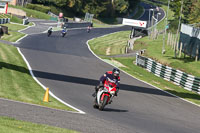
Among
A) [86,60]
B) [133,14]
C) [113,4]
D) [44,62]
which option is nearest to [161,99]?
[44,62]

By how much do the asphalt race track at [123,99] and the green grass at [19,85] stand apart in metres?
0.79

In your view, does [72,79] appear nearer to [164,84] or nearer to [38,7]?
[164,84]

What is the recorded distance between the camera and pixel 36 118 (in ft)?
43.3

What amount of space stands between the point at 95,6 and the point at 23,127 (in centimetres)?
10938

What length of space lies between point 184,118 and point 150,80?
1483cm

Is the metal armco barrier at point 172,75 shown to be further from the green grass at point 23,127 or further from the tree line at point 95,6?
the tree line at point 95,6

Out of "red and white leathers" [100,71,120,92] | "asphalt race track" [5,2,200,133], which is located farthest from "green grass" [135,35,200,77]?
"red and white leathers" [100,71,120,92]

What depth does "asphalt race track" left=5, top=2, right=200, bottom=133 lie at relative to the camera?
16406 mm

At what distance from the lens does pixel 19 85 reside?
22234mm

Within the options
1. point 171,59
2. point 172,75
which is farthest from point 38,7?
point 172,75

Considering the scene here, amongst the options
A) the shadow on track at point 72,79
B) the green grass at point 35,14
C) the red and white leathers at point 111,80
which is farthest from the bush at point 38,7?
the red and white leathers at point 111,80

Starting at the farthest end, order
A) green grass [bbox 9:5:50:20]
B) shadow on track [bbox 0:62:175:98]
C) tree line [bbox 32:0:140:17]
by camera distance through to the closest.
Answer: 1. tree line [bbox 32:0:140:17]
2. green grass [bbox 9:5:50:20]
3. shadow on track [bbox 0:62:175:98]

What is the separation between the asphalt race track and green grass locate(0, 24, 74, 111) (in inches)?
31.1

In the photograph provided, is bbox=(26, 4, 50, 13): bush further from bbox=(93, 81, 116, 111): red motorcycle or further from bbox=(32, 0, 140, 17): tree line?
bbox=(93, 81, 116, 111): red motorcycle
